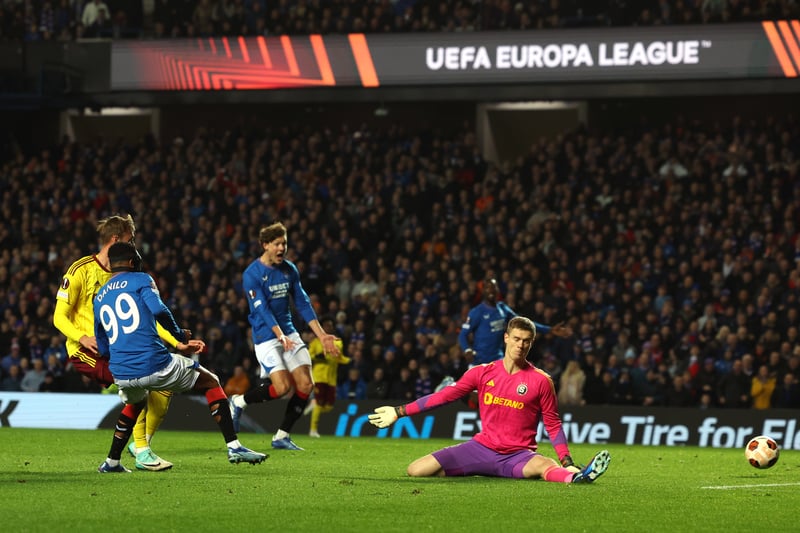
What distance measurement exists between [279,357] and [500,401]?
3995 millimetres

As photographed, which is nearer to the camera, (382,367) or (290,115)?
(382,367)

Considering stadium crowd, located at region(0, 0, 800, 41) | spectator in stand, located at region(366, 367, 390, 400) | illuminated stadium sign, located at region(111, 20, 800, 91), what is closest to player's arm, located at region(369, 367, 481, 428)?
spectator in stand, located at region(366, 367, 390, 400)

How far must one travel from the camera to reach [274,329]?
544 inches

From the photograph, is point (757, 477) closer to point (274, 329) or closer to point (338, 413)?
point (274, 329)

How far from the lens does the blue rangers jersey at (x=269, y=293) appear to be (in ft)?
45.9

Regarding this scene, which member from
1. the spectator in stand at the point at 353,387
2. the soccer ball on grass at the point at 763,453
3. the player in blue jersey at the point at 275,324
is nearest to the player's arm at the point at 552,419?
the soccer ball on grass at the point at 763,453

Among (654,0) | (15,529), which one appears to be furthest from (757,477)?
(654,0)

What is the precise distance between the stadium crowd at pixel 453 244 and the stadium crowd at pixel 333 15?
240 centimetres

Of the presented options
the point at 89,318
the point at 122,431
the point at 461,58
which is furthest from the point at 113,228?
the point at 461,58

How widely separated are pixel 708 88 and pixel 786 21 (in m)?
2.17

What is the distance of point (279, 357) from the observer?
14.0 meters

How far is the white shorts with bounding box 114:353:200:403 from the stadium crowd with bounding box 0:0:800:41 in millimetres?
18318

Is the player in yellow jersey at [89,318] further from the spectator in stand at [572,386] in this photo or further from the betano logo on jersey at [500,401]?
the spectator in stand at [572,386]

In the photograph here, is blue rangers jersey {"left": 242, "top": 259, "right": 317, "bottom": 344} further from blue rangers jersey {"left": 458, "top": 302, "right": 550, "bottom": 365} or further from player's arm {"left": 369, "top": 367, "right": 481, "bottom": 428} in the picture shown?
blue rangers jersey {"left": 458, "top": 302, "right": 550, "bottom": 365}
